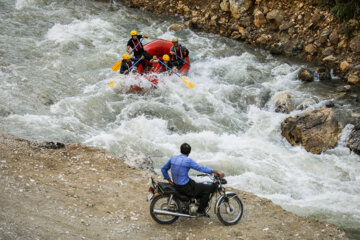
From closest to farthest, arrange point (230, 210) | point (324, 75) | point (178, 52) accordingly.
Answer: point (230, 210) → point (324, 75) → point (178, 52)

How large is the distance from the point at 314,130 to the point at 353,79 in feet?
9.89

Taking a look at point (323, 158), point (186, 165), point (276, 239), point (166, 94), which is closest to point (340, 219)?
point (276, 239)

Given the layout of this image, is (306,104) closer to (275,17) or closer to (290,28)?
(290,28)

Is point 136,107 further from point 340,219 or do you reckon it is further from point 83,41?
point 340,219

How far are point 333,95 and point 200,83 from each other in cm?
384

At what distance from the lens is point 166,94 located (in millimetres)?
11266

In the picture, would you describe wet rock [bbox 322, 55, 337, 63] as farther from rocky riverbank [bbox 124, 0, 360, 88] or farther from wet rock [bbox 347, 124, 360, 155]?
wet rock [bbox 347, 124, 360, 155]

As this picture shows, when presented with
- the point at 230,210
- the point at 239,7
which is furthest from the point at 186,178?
the point at 239,7

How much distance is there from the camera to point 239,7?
14.3 metres

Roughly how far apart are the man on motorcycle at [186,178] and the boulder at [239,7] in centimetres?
999

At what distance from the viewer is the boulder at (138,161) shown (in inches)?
300

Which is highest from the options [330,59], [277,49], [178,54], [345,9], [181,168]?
[345,9]

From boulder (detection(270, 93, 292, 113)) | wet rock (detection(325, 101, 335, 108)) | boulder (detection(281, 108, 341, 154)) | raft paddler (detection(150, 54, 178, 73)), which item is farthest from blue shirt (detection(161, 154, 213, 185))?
raft paddler (detection(150, 54, 178, 73))

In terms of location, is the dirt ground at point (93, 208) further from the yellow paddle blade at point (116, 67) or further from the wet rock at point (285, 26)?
the wet rock at point (285, 26)
